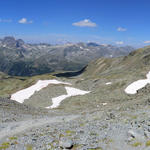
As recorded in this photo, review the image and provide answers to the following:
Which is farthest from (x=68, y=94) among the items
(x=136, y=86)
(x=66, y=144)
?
(x=66, y=144)

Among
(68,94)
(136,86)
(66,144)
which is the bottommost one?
(68,94)

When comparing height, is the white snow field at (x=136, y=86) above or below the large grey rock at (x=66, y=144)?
below

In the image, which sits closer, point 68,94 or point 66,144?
point 66,144

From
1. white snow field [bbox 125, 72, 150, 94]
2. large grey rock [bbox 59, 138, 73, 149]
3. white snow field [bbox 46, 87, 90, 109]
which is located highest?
large grey rock [bbox 59, 138, 73, 149]

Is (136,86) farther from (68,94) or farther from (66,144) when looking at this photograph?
(66,144)

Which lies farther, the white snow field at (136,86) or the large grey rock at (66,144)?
the white snow field at (136,86)

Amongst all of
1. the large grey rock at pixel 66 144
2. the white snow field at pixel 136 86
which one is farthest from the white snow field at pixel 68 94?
the large grey rock at pixel 66 144

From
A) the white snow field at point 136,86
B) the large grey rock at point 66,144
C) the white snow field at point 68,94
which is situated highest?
the large grey rock at point 66,144

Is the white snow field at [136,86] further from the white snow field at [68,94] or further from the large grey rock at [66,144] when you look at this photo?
the large grey rock at [66,144]

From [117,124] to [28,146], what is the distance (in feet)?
35.5

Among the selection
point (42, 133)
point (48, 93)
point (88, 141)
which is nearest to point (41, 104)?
point (48, 93)

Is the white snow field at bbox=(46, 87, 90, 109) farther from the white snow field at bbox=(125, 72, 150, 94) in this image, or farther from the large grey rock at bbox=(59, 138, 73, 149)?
the large grey rock at bbox=(59, 138, 73, 149)

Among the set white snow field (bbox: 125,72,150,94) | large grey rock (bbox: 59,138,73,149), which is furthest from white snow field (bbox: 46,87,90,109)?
large grey rock (bbox: 59,138,73,149)

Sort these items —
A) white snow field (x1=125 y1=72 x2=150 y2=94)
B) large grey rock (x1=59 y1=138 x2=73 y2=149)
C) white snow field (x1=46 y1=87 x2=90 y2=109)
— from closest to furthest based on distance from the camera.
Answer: large grey rock (x1=59 y1=138 x2=73 y2=149) < white snow field (x1=125 y1=72 x2=150 y2=94) < white snow field (x1=46 y1=87 x2=90 y2=109)
